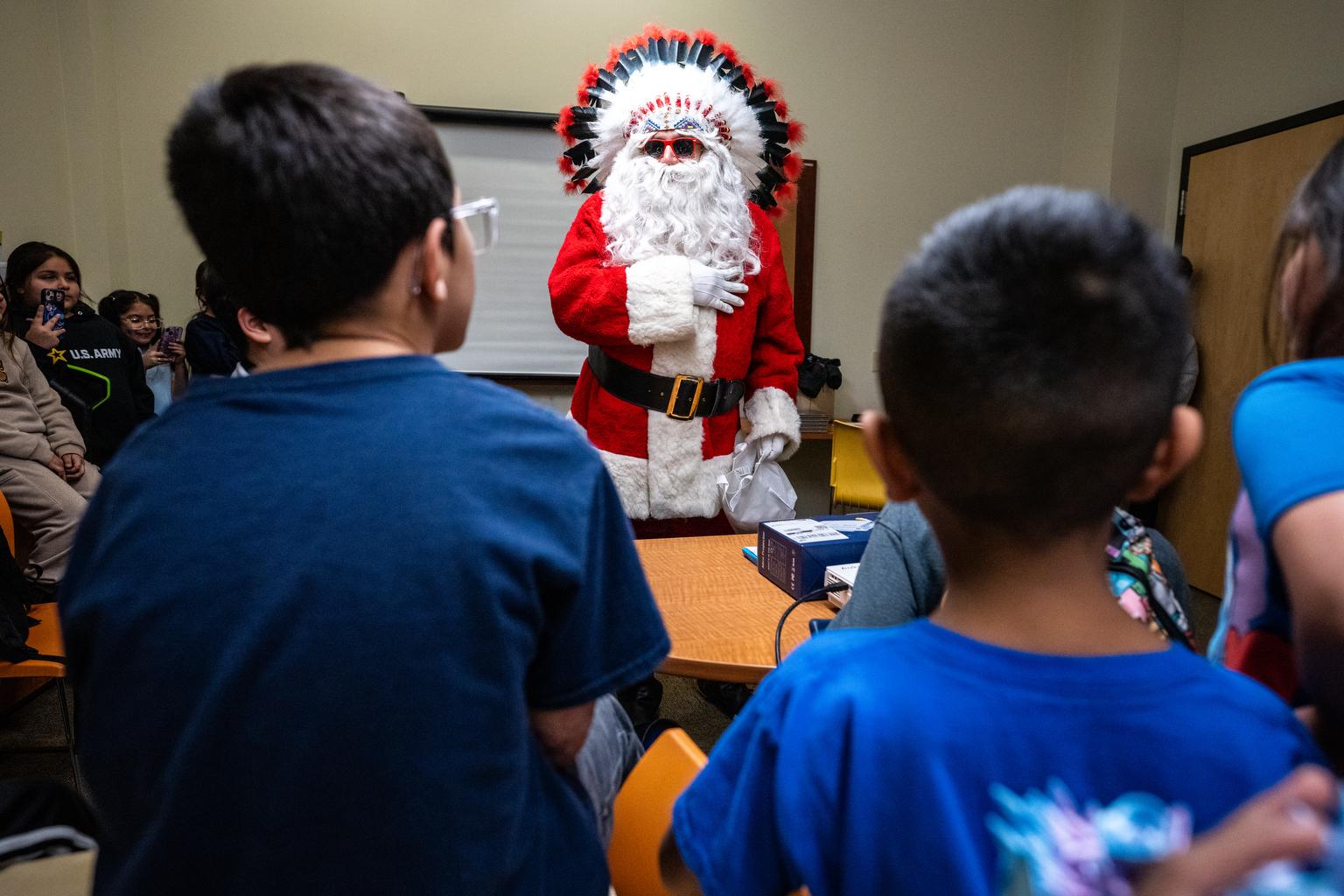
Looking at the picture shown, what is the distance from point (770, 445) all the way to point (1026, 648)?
1961 millimetres

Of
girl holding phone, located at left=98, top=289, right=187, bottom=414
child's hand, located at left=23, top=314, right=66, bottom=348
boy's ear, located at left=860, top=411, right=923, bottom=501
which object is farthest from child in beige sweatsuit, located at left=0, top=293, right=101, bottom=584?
boy's ear, located at left=860, top=411, right=923, bottom=501

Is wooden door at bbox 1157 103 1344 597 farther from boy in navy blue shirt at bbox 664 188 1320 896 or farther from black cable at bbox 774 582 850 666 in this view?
boy in navy blue shirt at bbox 664 188 1320 896

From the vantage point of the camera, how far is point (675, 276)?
227 centimetres

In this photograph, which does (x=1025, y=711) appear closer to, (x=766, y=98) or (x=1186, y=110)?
(x=766, y=98)

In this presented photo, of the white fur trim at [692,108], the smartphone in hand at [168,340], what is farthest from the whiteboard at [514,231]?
the white fur trim at [692,108]

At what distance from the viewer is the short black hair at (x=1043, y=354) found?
1.52ft

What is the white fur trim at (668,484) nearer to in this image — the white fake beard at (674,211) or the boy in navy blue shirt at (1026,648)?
the white fake beard at (674,211)

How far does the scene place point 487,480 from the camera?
595mm

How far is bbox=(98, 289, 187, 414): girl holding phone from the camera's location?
11.4 ft

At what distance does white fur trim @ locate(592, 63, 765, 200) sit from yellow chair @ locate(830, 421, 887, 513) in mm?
1383

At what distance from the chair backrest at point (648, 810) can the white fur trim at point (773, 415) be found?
61.2 inches

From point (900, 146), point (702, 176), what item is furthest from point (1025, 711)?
point (900, 146)

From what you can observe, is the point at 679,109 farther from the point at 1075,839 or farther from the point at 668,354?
the point at 1075,839

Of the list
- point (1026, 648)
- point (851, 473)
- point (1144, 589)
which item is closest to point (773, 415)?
point (851, 473)
